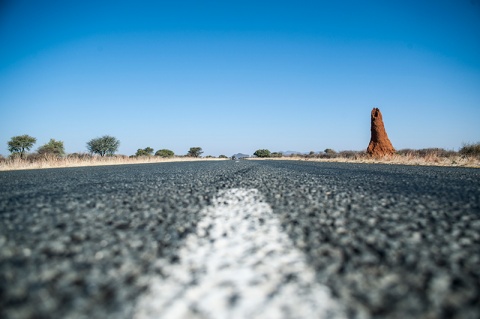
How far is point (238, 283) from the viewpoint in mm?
1011

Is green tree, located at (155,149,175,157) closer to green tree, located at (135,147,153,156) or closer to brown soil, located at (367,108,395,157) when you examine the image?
green tree, located at (135,147,153,156)

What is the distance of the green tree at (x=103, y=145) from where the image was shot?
43.8 m

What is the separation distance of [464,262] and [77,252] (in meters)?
2.00

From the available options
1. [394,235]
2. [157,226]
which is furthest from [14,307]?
[394,235]

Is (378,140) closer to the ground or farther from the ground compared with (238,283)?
farther from the ground

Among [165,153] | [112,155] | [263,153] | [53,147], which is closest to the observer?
[112,155]

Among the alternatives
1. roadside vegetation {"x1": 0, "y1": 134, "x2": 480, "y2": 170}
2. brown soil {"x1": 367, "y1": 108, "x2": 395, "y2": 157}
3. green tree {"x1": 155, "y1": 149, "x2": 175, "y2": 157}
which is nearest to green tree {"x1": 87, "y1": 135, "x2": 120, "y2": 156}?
roadside vegetation {"x1": 0, "y1": 134, "x2": 480, "y2": 170}

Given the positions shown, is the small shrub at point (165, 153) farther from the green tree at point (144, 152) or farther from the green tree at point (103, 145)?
the green tree at point (103, 145)

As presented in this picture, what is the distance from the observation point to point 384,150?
2247 centimetres

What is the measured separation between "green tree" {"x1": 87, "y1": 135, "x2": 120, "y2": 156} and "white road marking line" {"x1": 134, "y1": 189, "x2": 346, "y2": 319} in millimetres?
47853

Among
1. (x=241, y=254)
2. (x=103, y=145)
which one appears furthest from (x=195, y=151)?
(x=241, y=254)

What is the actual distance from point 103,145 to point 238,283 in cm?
4934

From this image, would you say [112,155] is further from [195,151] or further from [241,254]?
[195,151]

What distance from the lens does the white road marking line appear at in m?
0.85
